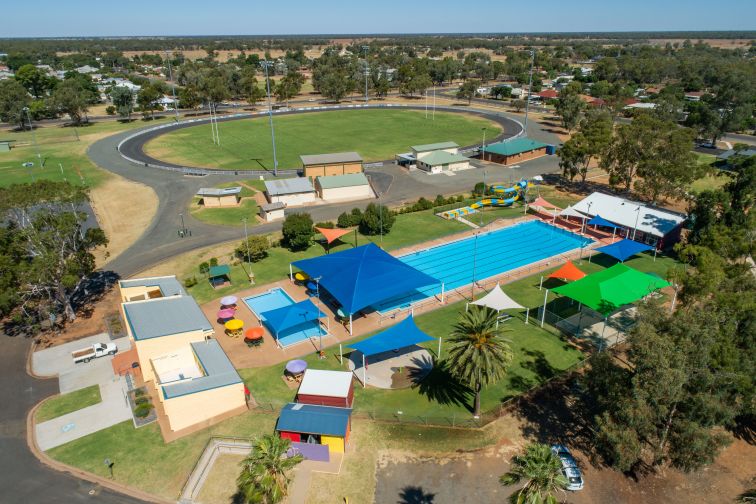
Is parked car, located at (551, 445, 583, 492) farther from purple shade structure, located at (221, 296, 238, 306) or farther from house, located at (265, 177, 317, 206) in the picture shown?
house, located at (265, 177, 317, 206)

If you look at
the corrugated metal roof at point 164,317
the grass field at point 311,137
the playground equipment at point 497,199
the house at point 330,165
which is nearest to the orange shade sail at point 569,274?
the playground equipment at point 497,199

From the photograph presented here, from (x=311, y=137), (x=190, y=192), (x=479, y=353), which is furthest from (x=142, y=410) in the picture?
(x=311, y=137)

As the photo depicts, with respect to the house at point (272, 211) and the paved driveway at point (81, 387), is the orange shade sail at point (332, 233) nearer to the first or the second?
the house at point (272, 211)

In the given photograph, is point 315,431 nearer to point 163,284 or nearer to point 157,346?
point 157,346

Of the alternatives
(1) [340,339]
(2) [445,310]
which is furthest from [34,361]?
(2) [445,310]

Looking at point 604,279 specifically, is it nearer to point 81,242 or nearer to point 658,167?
point 658,167

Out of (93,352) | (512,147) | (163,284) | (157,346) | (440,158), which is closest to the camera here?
(157,346)

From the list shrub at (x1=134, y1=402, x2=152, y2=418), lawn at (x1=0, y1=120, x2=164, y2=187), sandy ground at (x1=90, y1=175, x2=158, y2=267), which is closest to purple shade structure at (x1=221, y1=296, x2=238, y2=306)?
shrub at (x1=134, y1=402, x2=152, y2=418)
